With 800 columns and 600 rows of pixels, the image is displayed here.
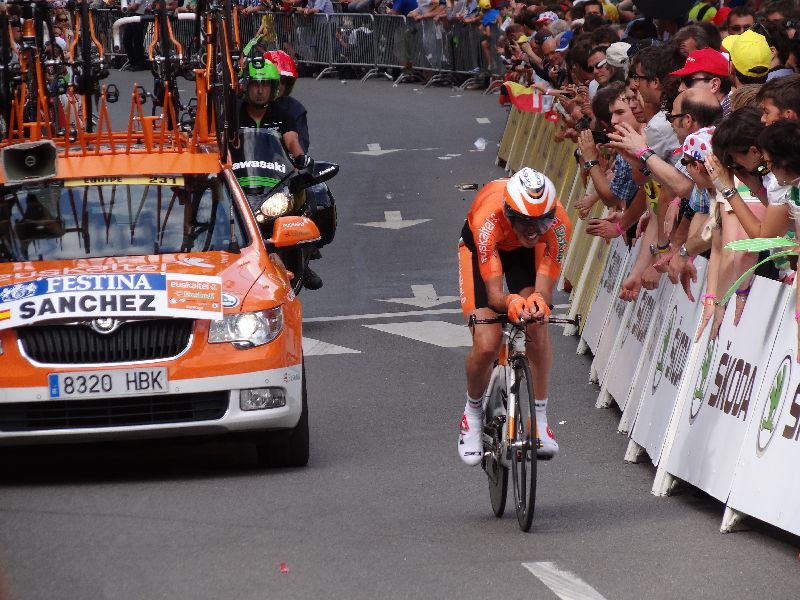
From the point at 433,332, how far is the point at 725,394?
20.9 ft

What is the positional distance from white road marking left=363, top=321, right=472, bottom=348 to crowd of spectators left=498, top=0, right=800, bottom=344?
1691 mm

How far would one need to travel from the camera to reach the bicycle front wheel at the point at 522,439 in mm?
8461

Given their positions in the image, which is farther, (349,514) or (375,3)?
(375,3)

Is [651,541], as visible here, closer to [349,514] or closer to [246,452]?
[349,514]

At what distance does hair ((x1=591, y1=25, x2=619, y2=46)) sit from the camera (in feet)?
52.2

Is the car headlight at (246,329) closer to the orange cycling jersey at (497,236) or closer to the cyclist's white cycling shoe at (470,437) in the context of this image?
the cyclist's white cycling shoe at (470,437)

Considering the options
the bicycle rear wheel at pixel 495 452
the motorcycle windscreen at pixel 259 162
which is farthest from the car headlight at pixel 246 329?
the motorcycle windscreen at pixel 259 162

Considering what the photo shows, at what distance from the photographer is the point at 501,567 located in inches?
307

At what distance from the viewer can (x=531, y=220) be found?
8.71m

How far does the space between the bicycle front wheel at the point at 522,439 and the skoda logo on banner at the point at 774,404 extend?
1043mm

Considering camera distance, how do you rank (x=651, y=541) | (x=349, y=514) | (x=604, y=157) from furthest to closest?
1. (x=604, y=157)
2. (x=349, y=514)
3. (x=651, y=541)

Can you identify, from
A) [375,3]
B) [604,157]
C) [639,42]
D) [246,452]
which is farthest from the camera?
[375,3]

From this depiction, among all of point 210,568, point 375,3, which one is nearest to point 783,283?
point 210,568

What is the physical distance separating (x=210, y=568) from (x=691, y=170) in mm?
3350
